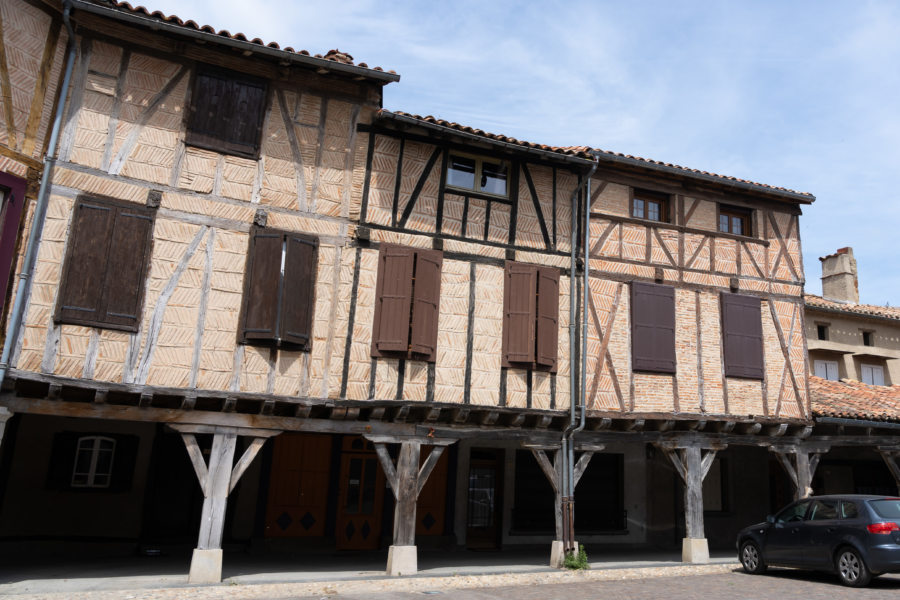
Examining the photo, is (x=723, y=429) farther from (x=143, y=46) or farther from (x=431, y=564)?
(x=143, y=46)

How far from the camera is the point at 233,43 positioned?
10.5 metres

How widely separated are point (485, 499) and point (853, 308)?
48.5 ft

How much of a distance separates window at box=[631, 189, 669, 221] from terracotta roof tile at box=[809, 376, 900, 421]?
5.39 meters

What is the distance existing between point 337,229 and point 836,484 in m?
16.0

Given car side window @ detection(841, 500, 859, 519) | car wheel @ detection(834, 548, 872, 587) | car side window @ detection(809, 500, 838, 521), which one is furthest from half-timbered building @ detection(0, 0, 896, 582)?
car wheel @ detection(834, 548, 872, 587)

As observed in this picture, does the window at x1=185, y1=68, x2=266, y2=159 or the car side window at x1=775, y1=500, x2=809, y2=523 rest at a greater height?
the window at x1=185, y1=68, x2=266, y2=159

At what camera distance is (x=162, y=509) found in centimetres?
1274

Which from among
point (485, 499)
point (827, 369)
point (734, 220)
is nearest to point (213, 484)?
point (485, 499)

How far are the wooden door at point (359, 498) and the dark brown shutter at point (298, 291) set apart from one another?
4.14 m

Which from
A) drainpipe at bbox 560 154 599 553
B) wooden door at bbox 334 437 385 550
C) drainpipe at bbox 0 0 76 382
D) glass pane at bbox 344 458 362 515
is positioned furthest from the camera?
glass pane at bbox 344 458 362 515

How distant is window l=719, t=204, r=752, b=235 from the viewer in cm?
1472

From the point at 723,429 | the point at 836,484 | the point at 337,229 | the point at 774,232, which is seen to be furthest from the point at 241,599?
the point at 836,484

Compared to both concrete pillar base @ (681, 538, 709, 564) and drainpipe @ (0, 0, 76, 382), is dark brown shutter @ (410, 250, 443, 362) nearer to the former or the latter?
drainpipe @ (0, 0, 76, 382)

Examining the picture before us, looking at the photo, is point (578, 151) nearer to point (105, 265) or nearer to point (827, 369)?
point (105, 265)
